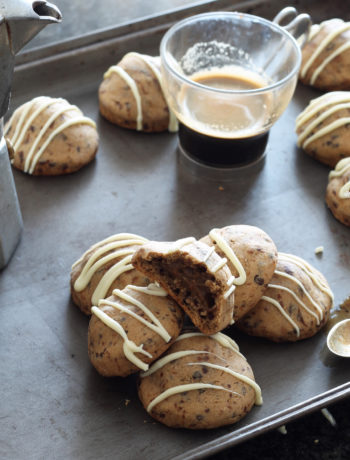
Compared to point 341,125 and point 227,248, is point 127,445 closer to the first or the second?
point 227,248

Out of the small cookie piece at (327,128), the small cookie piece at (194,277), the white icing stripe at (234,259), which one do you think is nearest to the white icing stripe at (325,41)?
the small cookie piece at (327,128)

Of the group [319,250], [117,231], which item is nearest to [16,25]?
[117,231]

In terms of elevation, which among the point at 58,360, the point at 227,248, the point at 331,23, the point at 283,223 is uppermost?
the point at 331,23

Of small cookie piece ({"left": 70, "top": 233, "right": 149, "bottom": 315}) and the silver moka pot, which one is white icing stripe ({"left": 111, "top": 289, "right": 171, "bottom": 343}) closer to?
small cookie piece ({"left": 70, "top": 233, "right": 149, "bottom": 315})

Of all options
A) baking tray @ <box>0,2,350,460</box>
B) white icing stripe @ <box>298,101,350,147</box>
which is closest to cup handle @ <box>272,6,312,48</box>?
baking tray @ <box>0,2,350,460</box>

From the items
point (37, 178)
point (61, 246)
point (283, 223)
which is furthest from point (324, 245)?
point (37, 178)
